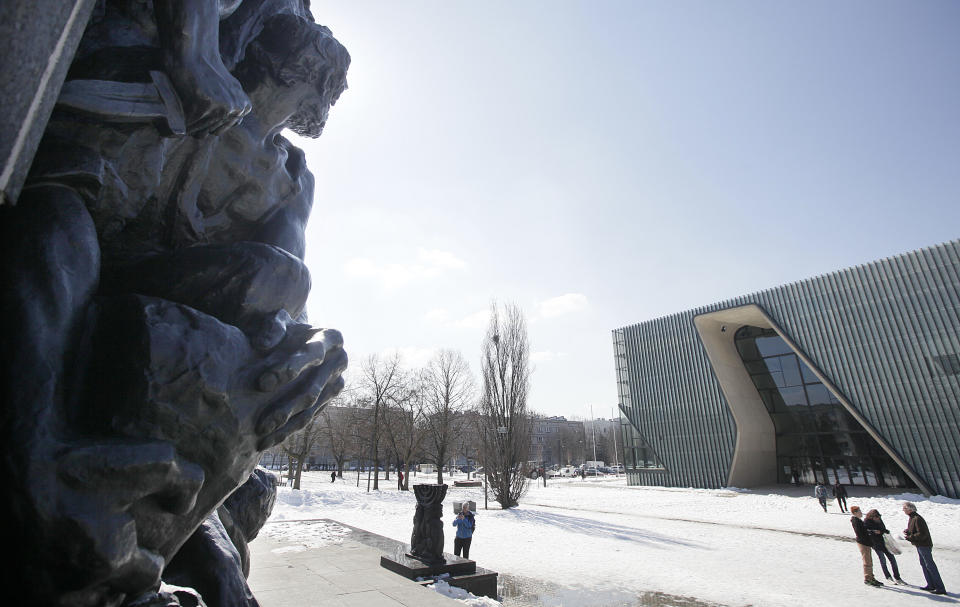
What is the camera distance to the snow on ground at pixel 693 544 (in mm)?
8539

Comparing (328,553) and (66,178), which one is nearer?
(66,178)

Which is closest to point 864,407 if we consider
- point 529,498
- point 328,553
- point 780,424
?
point 780,424

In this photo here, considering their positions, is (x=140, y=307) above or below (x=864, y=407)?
below

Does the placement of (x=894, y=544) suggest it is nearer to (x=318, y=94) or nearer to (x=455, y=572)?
(x=455, y=572)

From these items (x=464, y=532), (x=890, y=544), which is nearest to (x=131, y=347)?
(x=464, y=532)

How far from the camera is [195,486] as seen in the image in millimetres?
1443

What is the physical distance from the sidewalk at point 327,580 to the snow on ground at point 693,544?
338 cm

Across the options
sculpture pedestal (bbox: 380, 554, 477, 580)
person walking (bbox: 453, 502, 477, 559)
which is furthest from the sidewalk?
person walking (bbox: 453, 502, 477, 559)

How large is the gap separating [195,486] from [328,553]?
6.83 metres

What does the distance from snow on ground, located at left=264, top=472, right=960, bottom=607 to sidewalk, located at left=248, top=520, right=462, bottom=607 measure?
3.38 metres

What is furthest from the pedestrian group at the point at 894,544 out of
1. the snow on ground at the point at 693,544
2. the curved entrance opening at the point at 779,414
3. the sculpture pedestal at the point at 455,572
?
the curved entrance opening at the point at 779,414

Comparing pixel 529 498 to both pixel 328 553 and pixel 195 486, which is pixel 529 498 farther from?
pixel 195 486

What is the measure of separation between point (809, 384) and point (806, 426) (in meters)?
2.59

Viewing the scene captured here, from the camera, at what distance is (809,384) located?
2969cm
